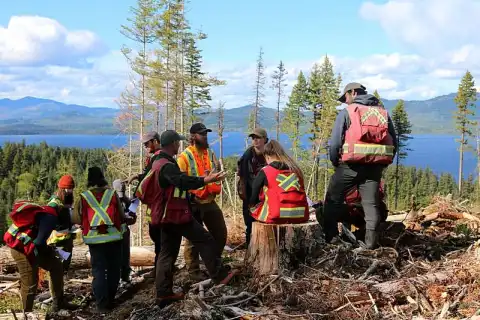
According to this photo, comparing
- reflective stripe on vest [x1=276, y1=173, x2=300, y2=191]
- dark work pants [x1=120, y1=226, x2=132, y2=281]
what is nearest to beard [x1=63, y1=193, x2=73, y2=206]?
dark work pants [x1=120, y1=226, x2=132, y2=281]

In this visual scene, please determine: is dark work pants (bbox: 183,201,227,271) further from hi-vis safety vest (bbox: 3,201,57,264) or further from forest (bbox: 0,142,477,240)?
forest (bbox: 0,142,477,240)

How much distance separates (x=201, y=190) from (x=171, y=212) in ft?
3.38

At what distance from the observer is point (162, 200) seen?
5191mm

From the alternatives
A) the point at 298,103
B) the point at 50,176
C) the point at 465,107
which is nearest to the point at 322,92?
the point at 298,103

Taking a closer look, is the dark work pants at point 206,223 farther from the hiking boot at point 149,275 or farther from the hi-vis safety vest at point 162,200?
the hi-vis safety vest at point 162,200

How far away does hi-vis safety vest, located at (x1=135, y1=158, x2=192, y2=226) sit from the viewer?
5.14 metres

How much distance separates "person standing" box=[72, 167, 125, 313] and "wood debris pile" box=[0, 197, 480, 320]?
13.7 inches

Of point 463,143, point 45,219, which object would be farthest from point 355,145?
point 463,143

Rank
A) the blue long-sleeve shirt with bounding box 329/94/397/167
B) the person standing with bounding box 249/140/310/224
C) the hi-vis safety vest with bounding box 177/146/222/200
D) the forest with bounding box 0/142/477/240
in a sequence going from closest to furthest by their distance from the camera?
the person standing with bounding box 249/140/310/224 → the blue long-sleeve shirt with bounding box 329/94/397/167 → the hi-vis safety vest with bounding box 177/146/222/200 → the forest with bounding box 0/142/477/240

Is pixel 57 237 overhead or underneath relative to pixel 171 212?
underneath

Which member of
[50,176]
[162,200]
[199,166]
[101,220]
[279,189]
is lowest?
[50,176]

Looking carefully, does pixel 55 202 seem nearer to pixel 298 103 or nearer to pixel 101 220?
pixel 101 220

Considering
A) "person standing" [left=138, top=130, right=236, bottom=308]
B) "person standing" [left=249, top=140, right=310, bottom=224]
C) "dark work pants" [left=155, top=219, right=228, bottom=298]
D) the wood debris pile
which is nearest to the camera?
the wood debris pile

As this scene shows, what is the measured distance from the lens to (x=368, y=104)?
594 centimetres
